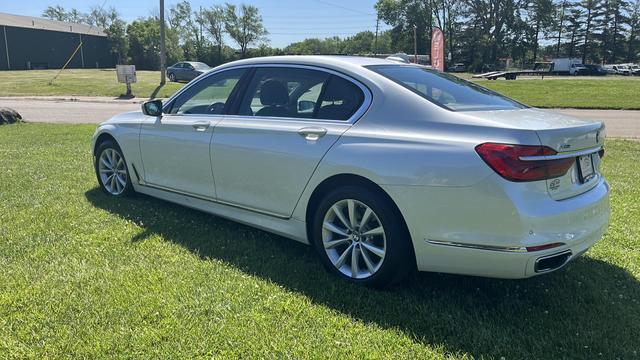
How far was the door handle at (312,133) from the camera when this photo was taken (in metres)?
3.70

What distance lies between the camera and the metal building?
6334 cm

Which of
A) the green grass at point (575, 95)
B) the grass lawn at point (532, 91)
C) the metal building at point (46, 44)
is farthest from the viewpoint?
the metal building at point (46, 44)

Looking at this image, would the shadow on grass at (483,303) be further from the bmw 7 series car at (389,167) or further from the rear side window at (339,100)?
the rear side window at (339,100)

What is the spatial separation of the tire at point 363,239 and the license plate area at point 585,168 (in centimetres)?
116

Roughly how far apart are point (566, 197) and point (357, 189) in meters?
1.28

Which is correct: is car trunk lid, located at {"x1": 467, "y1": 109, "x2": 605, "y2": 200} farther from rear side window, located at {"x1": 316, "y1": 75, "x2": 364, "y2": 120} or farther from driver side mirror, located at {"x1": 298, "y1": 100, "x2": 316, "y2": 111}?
driver side mirror, located at {"x1": 298, "y1": 100, "x2": 316, "y2": 111}

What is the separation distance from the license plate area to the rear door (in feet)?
4.76

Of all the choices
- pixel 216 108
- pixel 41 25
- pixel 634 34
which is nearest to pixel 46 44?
pixel 41 25

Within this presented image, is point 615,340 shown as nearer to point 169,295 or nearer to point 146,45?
point 169,295

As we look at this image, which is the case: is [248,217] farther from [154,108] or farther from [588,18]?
[588,18]

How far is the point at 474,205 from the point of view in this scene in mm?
3008

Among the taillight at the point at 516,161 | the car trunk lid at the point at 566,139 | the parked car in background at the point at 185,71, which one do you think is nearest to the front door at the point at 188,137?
the car trunk lid at the point at 566,139

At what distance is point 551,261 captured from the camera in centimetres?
307

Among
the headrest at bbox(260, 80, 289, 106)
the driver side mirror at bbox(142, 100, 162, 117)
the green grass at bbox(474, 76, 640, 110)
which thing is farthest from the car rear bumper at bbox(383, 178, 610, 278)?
the green grass at bbox(474, 76, 640, 110)
